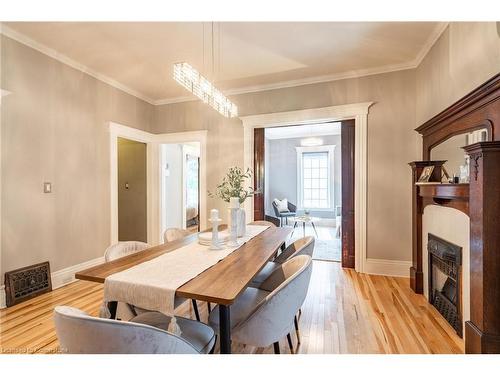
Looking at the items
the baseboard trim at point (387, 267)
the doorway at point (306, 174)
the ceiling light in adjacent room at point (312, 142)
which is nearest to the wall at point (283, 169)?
the doorway at point (306, 174)

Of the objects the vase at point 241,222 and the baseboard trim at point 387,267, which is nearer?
the vase at point 241,222

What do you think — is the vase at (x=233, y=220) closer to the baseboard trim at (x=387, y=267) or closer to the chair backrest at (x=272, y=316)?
the chair backrest at (x=272, y=316)

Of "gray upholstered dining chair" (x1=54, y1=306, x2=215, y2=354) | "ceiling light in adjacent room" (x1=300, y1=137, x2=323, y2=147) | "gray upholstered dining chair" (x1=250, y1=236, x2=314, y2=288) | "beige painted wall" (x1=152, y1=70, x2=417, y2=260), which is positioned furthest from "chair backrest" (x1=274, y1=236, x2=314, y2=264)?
"ceiling light in adjacent room" (x1=300, y1=137, x2=323, y2=147)

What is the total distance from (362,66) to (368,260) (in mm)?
2526

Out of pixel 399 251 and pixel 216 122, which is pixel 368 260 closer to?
pixel 399 251

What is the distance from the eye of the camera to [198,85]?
6.42ft

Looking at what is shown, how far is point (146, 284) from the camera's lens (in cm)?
122

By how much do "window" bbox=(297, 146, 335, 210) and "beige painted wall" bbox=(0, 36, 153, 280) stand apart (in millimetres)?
5250

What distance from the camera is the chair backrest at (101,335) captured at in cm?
91

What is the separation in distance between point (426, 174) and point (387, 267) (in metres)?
1.43

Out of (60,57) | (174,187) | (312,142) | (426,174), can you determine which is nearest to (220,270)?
(426,174)

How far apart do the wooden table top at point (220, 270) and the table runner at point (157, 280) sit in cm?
5

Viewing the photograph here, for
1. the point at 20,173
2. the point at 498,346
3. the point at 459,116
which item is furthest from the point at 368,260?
the point at 20,173

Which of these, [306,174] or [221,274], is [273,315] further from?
[306,174]
